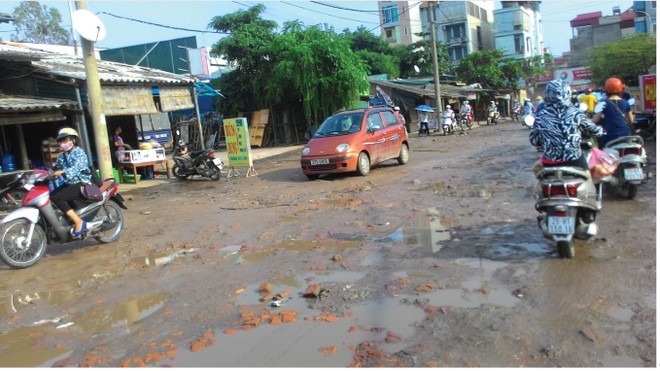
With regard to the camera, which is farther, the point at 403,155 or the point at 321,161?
the point at 403,155

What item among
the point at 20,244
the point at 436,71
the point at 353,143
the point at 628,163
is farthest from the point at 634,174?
the point at 436,71

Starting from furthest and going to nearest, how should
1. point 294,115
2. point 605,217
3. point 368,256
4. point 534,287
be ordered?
point 294,115, point 605,217, point 368,256, point 534,287

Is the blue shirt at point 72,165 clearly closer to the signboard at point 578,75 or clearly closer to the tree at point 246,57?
the tree at point 246,57

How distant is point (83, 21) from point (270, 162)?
8.29 m

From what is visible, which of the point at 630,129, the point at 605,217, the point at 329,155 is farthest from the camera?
the point at 329,155

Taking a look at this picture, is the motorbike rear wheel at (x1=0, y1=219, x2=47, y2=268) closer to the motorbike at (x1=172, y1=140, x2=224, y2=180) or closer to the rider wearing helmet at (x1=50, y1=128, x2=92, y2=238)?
the rider wearing helmet at (x1=50, y1=128, x2=92, y2=238)

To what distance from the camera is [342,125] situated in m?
13.2

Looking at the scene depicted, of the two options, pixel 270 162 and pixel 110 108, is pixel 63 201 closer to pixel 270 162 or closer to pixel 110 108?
pixel 110 108

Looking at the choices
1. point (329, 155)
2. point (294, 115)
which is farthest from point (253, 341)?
point (294, 115)

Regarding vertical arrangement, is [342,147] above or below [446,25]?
below

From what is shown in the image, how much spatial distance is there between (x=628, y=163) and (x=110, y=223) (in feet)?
23.4

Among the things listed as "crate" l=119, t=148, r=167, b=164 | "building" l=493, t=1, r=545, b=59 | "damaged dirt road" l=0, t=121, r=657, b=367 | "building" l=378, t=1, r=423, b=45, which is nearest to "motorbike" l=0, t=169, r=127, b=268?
"damaged dirt road" l=0, t=121, r=657, b=367

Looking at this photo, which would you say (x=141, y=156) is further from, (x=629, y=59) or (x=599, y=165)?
(x=629, y=59)

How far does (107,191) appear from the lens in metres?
7.34
